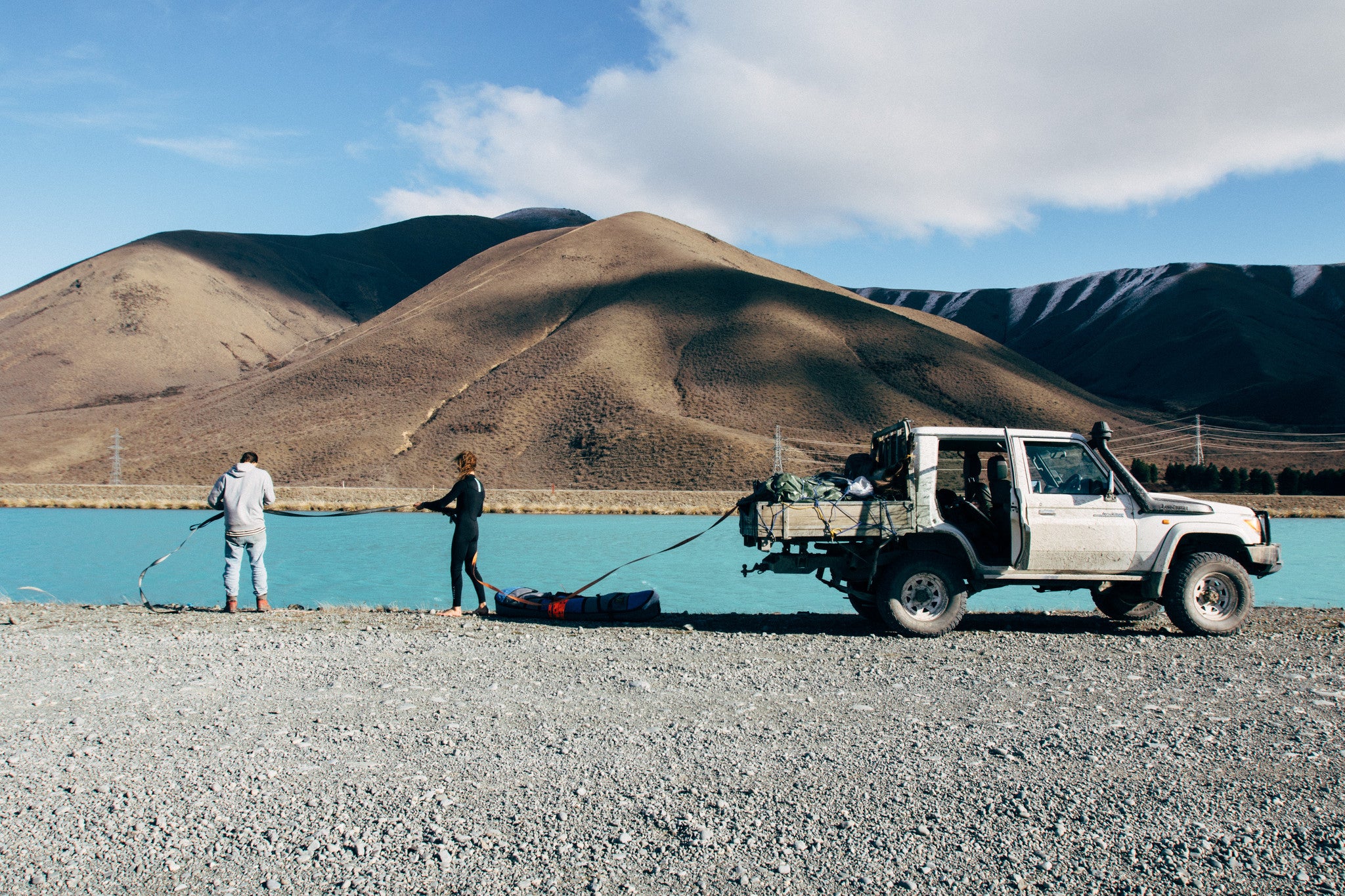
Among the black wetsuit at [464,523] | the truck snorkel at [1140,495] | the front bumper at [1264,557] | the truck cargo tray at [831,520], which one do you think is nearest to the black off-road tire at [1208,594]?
the front bumper at [1264,557]

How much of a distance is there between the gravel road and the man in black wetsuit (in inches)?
74.3

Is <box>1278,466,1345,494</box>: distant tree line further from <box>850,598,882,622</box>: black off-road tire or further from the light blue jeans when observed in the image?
the light blue jeans

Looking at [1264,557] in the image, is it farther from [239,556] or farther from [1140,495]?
[239,556]

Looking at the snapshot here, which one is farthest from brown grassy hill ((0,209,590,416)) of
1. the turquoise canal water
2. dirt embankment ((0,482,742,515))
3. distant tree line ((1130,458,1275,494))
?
distant tree line ((1130,458,1275,494))

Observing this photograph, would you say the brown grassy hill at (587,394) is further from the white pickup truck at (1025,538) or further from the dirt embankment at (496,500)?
the white pickup truck at (1025,538)

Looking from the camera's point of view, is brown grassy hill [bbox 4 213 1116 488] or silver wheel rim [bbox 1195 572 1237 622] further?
brown grassy hill [bbox 4 213 1116 488]

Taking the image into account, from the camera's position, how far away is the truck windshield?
396 inches

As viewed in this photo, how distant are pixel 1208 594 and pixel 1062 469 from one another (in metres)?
2.14

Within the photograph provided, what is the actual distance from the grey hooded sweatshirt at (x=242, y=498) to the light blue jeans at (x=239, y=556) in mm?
91

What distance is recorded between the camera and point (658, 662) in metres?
8.57

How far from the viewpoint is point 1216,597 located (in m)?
10.2

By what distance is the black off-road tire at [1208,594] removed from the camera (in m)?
9.97

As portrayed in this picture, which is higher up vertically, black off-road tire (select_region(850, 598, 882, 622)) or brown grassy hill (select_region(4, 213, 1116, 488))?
brown grassy hill (select_region(4, 213, 1116, 488))

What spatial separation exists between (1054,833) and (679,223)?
155 metres
